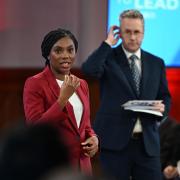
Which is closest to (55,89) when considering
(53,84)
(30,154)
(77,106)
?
(53,84)

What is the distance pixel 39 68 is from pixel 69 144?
4.35 meters

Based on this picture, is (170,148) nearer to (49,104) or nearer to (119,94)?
(119,94)

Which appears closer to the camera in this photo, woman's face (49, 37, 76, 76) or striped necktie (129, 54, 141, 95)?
woman's face (49, 37, 76, 76)

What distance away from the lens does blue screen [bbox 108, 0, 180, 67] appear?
15.6 feet

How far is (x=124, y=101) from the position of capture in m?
3.31

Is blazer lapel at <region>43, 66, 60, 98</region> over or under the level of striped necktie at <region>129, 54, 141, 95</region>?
over

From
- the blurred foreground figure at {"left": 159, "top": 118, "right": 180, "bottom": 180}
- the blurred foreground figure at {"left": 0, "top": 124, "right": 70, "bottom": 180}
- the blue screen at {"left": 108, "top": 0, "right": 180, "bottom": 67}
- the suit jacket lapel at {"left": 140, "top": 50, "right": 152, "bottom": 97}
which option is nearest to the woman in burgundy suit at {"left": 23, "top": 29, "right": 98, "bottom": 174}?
the suit jacket lapel at {"left": 140, "top": 50, "right": 152, "bottom": 97}

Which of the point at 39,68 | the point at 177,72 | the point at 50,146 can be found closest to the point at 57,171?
the point at 50,146

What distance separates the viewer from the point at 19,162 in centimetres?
54

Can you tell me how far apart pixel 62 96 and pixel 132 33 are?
3.45 ft

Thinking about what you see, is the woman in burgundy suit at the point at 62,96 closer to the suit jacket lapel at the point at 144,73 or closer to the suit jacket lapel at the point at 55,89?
the suit jacket lapel at the point at 55,89

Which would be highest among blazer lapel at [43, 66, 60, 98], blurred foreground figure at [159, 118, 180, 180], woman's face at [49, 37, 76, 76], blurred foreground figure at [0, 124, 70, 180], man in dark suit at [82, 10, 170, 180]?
blurred foreground figure at [0, 124, 70, 180]

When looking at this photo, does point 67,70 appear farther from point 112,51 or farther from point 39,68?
point 39,68

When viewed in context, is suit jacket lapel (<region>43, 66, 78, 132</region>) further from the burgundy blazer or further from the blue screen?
the blue screen
